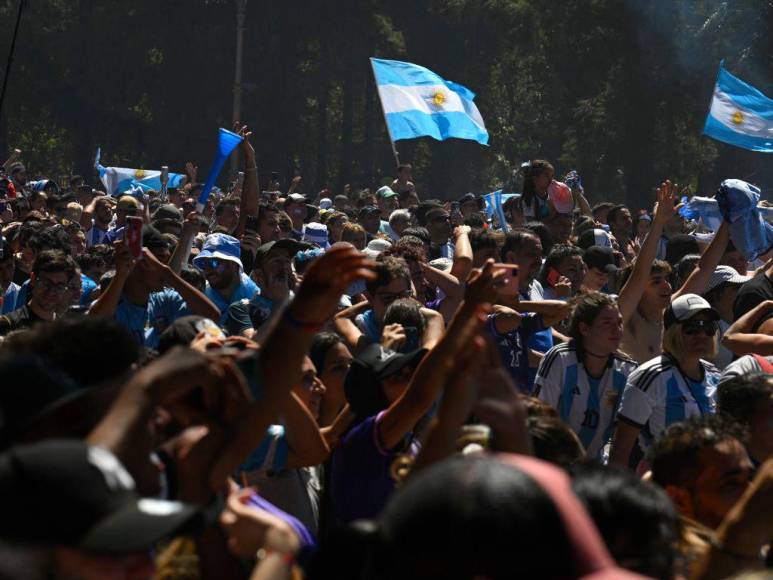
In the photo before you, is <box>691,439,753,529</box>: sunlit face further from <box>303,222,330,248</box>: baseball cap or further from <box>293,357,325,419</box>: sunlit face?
<box>303,222,330,248</box>: baseball cap

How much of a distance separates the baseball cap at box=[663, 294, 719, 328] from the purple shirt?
2160 millimetres

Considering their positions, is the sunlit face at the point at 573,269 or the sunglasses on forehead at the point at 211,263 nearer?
the sunglasses on forehead at the point at 211,263

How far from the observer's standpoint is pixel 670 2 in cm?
3941

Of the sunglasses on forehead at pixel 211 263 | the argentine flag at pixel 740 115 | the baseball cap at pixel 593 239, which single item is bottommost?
the baseball cap at pixel 593 239

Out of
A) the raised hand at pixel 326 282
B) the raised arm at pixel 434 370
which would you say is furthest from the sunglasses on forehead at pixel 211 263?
the raised hand at pixel 326 282

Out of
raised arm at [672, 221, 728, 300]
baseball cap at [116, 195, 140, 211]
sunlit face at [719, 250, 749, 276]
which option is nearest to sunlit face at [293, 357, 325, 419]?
raised arm at [672, 221, 728, 300]

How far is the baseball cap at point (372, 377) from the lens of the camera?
14.6 feet

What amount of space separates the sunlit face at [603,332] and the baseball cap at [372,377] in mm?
1812

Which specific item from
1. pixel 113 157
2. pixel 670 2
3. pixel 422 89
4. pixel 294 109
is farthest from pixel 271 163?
pixel 422 89

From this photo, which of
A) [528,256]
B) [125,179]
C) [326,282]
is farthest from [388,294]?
[125,179]

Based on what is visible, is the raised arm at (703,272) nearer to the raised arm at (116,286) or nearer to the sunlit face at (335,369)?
the sunlit face at (335,369)

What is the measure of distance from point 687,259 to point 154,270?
153 inches

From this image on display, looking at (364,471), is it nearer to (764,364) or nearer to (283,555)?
(283,555)

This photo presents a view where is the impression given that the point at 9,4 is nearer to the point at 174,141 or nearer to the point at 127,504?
the point at 174,141
